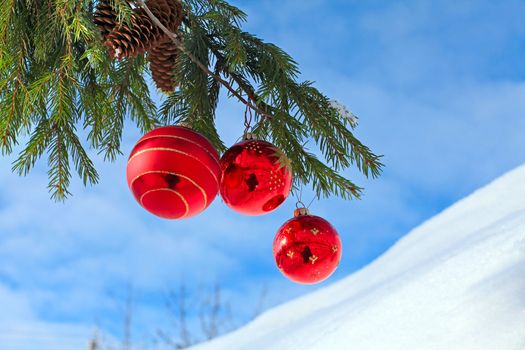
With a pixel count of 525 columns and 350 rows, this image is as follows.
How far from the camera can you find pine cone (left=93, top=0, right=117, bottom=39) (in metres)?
1.77

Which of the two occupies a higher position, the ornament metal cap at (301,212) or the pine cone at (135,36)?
the pine cone at (135,36)

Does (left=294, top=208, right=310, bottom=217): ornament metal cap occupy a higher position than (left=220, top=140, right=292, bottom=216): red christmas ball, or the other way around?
(left=294, top=208, right=310, bottom=217): ornament metal cap

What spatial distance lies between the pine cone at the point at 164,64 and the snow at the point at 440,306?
1.30 m

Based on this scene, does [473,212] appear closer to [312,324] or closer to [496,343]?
[312,324]

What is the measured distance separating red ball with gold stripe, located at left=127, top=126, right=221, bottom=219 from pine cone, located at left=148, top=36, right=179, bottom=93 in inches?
17.0

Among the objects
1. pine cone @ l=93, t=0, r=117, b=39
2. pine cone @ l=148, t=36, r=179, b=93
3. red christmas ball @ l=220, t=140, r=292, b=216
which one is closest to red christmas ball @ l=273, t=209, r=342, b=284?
red christmas ball @ l=220, t=140, r=292, b=216

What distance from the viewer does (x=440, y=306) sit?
2629 millimetres

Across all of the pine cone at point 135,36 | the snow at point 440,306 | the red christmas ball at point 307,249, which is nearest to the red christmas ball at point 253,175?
the red christmas ball at point 307,249

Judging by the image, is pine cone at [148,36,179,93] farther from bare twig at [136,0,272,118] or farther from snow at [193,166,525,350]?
snow at [193,166,525,350]

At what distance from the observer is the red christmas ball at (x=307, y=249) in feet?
5.82

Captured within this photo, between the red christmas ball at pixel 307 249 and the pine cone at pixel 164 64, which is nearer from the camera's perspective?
the red christmas ball at pixel 307 249

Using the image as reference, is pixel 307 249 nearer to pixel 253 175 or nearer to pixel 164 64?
pixel 253 175

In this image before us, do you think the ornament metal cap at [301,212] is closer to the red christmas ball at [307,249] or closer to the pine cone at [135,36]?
the red christmas ball at [307,249]

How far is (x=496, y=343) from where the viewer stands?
218 centimetres
